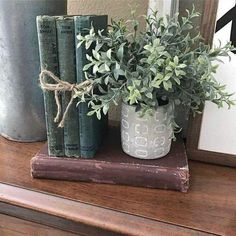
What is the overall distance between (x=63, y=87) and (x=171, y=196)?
24cm

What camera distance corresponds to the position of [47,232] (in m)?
0.50

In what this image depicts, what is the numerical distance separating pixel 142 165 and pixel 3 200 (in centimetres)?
22

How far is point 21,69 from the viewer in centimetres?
60

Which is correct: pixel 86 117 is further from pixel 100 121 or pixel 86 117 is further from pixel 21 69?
pixel 21 69

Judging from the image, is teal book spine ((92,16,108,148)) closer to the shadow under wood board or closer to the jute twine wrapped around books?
the jute twine wrapped around books

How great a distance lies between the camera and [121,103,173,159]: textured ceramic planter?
507 millimetres

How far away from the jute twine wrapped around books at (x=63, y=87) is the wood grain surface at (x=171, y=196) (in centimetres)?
11

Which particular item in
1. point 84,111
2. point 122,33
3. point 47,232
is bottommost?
point 47,232

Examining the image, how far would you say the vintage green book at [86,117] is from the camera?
47 cm

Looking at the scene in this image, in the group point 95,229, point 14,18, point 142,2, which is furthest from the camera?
point 142,2

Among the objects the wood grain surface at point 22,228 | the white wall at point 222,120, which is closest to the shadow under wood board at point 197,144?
the white wall at point 222,120

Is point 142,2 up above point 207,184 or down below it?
above

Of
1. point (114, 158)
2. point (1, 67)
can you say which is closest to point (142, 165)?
point (114, 158)

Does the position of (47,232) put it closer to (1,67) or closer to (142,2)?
(1,67)
